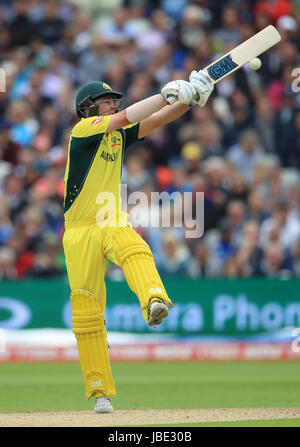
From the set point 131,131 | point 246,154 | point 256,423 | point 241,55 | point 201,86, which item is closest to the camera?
point 256,423

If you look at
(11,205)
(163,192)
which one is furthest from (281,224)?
(11,205)

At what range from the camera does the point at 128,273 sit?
6.54 metres

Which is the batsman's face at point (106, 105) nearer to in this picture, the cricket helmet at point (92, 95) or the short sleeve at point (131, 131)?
the cricket helmet at point (92, 95)

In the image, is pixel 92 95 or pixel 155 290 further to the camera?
pixel 92 95

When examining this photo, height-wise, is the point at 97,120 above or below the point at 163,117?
below

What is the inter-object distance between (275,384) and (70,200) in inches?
133

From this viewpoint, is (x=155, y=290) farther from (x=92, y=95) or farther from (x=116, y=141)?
(x=92, y=95)

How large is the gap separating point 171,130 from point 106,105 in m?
7.23

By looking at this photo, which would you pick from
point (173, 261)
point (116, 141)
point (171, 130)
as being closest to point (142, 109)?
point (116, 141)

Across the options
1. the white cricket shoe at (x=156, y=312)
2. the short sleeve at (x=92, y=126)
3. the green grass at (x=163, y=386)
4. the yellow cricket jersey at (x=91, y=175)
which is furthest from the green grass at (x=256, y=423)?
the short sleeve at (x=92, y=126)

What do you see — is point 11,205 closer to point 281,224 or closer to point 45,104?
point 45,104

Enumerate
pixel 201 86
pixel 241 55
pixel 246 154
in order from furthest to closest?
1. pixel 246 154
2. pixel 241 55
3. pixel 201 86

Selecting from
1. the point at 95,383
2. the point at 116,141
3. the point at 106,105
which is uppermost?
the point at 106,105

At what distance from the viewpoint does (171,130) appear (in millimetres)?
14266
